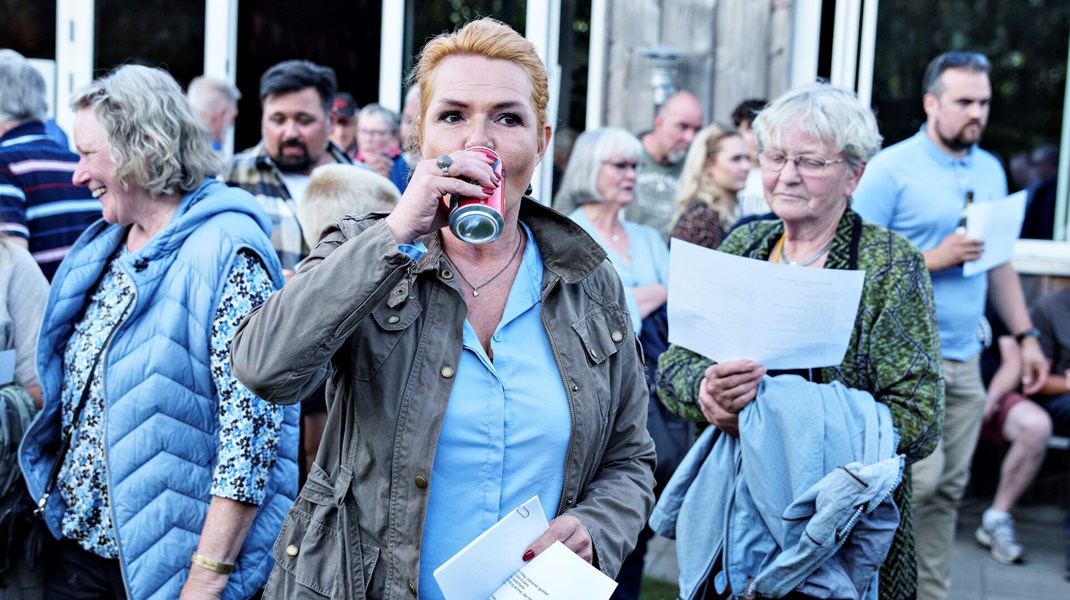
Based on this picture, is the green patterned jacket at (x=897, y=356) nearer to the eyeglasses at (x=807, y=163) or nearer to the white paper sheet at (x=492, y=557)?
the eyeglasses at (x=807, y=163)

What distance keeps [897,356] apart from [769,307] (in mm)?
398

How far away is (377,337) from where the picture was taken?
1933 millimetres

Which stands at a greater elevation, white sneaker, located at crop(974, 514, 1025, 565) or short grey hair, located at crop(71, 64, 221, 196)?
short grey hair, located at crop(71, 64, 221, 196)

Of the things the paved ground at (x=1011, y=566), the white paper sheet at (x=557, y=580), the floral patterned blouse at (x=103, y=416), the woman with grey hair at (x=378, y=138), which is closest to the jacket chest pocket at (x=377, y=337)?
the white paper sheet at (x=557, y=580)

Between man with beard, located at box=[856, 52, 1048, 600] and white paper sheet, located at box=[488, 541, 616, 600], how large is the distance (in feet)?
10.00

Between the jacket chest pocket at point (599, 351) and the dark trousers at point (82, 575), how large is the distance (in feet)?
4.66

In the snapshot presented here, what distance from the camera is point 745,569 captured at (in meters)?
2.87

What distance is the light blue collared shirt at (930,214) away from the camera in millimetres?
4910

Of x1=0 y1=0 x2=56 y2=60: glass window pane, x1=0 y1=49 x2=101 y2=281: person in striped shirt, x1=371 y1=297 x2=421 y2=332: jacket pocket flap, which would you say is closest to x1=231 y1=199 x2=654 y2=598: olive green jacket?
x1=371 y1=297 x2=421 y2=332: jacket pocket flap

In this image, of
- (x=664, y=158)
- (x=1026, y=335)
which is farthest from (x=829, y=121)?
(x=664, y=158)

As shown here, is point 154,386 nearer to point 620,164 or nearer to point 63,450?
point 63,450

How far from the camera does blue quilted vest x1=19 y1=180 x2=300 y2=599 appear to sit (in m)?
2.71

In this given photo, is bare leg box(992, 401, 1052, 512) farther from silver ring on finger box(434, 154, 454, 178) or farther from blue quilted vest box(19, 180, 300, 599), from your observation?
silver ring on finger box(434, 154, 454, 178)

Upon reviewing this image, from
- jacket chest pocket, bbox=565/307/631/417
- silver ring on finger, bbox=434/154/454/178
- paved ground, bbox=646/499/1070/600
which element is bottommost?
paved ground, bbox=646/499/1070/600
